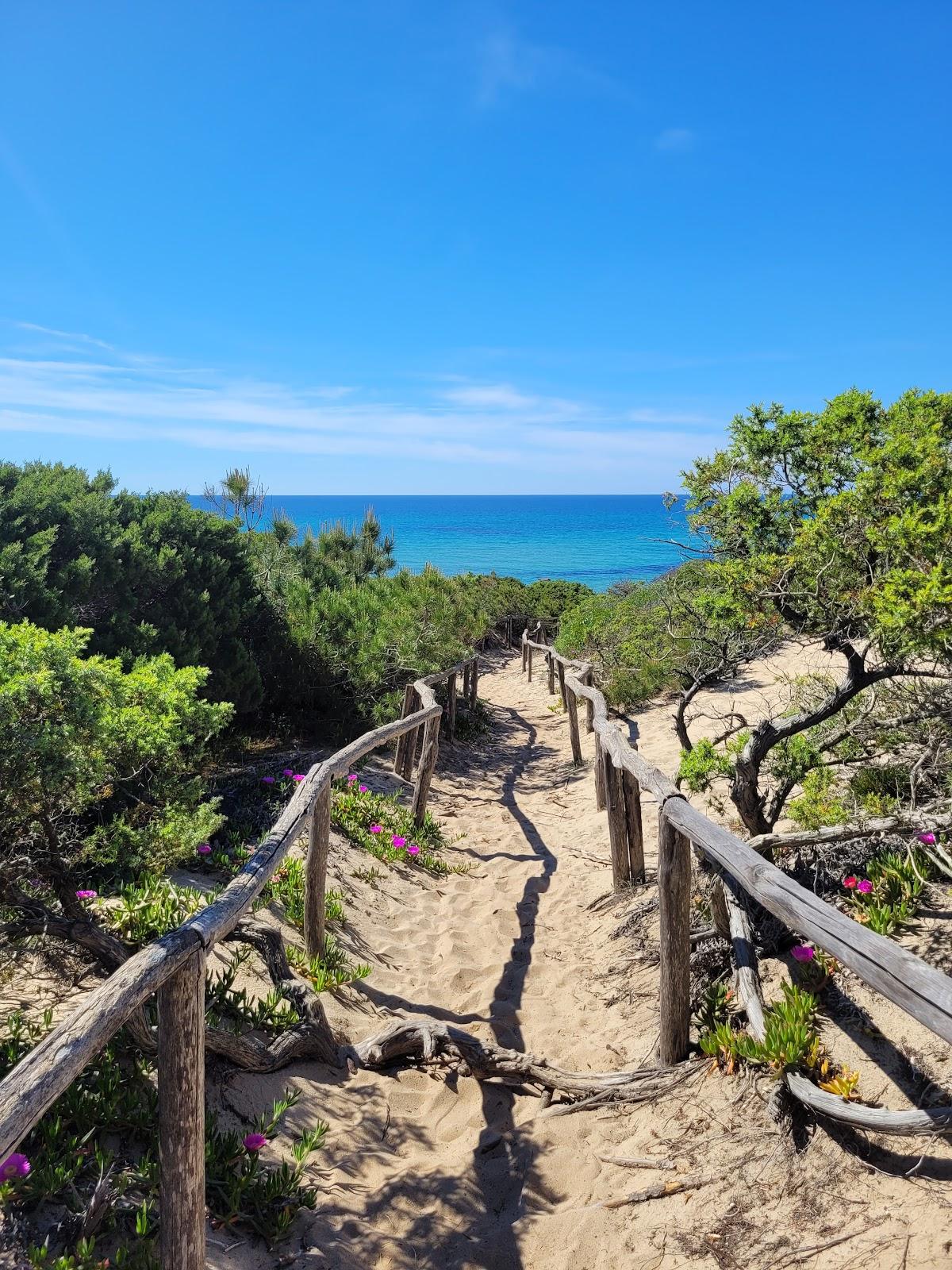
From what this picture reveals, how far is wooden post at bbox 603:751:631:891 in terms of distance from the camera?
18.9ft

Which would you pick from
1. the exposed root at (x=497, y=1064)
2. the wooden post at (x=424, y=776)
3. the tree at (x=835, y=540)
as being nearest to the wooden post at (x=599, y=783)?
the wooden post at (x=424, y=776)

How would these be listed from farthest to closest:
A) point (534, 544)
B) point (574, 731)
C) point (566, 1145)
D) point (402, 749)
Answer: point (534, 544)
point (574, 731)
point (402, 749)
point (566, 1145)

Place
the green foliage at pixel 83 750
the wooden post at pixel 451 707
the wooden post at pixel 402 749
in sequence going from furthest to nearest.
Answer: the wooden post at pixel 451 707, the wooden post at pixel 402 749, the green foliage at pixel 83 750

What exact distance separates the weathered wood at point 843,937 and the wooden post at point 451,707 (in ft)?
27.7

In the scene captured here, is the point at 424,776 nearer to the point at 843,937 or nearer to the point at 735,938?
the point at 735,938

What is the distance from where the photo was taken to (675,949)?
3.54 m

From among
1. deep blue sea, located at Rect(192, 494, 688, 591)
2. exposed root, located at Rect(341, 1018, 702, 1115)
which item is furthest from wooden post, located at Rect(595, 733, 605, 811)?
deep blue sea, located at Rect(192, 494, 688, 591)

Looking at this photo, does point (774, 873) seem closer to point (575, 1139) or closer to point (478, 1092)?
point (575, 1139)

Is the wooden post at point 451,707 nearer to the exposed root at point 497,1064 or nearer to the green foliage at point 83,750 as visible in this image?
the exposed root at point 497,1064

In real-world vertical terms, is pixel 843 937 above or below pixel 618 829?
above

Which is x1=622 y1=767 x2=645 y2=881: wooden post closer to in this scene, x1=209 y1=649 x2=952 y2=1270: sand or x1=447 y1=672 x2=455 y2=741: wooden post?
x1=209 y1=649 x2=952 y2=1270: sand

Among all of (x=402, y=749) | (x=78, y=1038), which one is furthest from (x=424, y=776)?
(x=78, y=1038)

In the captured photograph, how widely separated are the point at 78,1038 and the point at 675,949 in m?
2.59

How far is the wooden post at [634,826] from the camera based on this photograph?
5.67m
